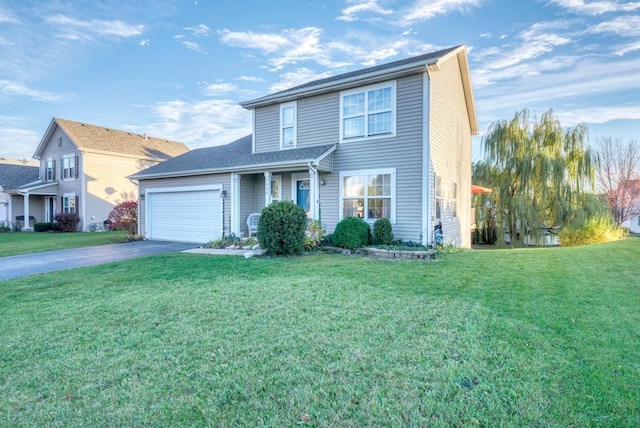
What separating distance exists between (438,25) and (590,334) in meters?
12.1

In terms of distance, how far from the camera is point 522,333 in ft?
11.6

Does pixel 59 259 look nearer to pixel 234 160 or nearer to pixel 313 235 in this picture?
pixel 234 160

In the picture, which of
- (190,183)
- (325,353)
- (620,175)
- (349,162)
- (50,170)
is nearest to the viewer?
(325,353)

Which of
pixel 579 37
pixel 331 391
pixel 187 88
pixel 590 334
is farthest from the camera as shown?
pixel 187 88

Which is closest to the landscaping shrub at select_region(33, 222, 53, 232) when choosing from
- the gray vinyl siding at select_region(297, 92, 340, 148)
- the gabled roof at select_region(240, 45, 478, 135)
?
the gabled roof at select_region(240, 45, 478, 135)

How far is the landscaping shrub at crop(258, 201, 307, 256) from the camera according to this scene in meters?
8.93

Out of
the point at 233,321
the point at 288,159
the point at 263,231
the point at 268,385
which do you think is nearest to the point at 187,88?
the point at 288,159

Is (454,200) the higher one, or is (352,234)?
(454,200)

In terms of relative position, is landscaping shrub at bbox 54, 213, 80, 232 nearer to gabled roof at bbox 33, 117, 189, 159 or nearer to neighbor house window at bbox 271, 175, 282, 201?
gabled roof at bbox 33, 117, 189, 159

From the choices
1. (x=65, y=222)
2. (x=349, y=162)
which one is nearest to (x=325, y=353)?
(x=349, y=162)

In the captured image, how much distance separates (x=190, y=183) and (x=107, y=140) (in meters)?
14.5

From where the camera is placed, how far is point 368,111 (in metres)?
10.8

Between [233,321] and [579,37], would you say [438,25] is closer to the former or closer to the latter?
[579,37]

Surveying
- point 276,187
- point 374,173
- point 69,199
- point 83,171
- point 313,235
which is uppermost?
point 83,171
